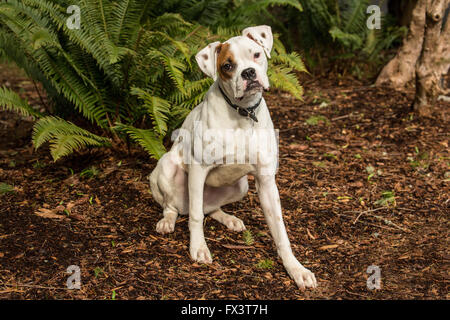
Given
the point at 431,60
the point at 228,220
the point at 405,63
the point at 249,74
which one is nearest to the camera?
the point at 249,74

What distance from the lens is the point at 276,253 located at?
411cm

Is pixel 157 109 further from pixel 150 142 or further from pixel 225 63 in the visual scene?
pixel 225 63

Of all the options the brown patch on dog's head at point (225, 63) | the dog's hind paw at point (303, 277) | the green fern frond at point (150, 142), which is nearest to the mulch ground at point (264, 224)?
the dog's hind paw at point (303, 277)

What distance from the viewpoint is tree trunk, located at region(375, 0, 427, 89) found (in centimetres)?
705

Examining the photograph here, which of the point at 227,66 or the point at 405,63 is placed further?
the point at 405,63

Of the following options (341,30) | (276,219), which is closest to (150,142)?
(276,219)

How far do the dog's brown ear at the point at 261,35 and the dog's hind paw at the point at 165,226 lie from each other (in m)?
1.69

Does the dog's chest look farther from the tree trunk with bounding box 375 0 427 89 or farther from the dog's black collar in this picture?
the tree trunk with bounding box 375 0 427 89

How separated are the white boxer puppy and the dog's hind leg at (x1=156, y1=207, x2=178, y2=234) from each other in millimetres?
408

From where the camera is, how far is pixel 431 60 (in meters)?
6.07

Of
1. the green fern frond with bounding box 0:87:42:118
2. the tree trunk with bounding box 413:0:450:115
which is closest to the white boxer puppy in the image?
the green fern frond with bounding box 0:87:42:118

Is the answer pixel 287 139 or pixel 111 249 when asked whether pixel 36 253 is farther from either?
pixel 287 139

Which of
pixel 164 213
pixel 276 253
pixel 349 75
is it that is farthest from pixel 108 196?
pixel 349 75

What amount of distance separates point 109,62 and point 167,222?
6.14 ft
